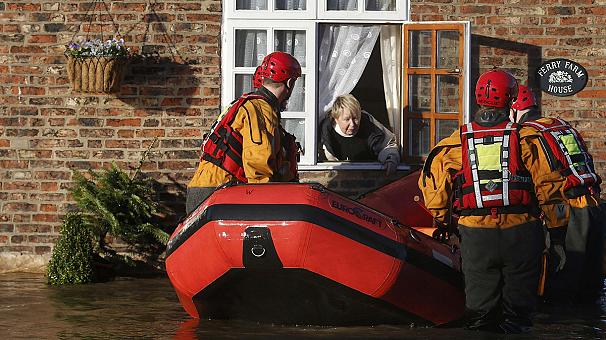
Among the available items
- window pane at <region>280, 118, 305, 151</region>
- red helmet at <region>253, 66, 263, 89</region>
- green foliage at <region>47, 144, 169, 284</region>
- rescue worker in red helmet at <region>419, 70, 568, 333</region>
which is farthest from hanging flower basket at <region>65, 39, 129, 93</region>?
rescue worker in red helmet at <region>419, 70, 568, 333</region>

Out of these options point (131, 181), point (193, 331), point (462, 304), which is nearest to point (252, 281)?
point (193, 331)

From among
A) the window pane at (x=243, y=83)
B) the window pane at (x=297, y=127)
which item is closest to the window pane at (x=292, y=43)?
the window pane at (x=243, y=83)

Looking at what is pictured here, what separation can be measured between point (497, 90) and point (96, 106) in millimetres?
3931

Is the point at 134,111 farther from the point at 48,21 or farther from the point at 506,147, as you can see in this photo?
the point at 506,147

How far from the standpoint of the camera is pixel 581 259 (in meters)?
8.20

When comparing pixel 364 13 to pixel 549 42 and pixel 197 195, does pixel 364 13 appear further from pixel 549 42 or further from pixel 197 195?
pixel 197 195

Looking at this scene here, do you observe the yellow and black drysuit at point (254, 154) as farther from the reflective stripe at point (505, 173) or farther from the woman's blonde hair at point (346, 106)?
the woman's blonde hair at point (346, 106)

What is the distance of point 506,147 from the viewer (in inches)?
262

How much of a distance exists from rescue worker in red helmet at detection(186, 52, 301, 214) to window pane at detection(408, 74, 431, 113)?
2.09m

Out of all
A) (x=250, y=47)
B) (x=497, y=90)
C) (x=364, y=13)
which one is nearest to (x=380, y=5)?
(x=364, y=13)

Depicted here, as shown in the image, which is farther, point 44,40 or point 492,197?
point 44,40

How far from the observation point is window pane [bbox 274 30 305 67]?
955 cm

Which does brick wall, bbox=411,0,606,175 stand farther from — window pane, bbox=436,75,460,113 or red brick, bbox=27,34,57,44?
red brick, bbox=27,34,57,44

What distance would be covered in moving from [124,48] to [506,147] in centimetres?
378
